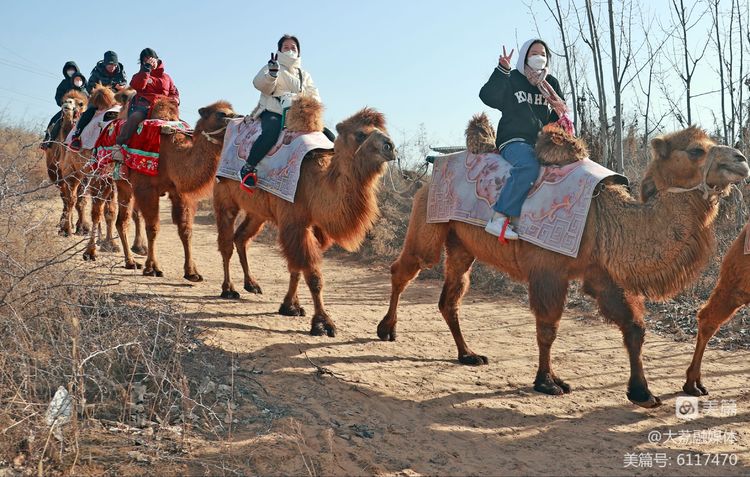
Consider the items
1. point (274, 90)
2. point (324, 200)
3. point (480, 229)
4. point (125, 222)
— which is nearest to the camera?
point (480, 229)

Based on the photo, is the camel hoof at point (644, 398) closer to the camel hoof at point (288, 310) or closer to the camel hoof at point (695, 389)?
the camel hoof at point (695, 389)

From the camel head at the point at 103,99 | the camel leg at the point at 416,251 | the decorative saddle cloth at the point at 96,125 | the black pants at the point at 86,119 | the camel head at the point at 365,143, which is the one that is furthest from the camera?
the black pants at the point at 86,119

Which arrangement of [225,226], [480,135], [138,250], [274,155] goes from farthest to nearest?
1. [138,250]
2. [225,226]
3. [274,155]
4. [480,135]

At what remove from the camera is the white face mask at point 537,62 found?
6.57 meters

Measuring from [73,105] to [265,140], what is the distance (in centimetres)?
616

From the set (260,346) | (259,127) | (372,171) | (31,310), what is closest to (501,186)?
(372,171)

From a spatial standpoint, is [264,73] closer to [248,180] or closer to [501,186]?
[248,180]

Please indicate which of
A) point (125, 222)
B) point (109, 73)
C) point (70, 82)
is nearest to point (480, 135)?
point (125, 222)

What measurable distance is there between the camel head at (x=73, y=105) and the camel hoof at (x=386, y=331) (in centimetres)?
784

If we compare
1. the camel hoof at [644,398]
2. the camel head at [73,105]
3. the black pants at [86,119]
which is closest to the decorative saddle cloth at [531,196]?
the camel hoof at [644,398]

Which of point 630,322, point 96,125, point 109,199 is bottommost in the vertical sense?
point 630,322

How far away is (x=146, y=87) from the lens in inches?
389

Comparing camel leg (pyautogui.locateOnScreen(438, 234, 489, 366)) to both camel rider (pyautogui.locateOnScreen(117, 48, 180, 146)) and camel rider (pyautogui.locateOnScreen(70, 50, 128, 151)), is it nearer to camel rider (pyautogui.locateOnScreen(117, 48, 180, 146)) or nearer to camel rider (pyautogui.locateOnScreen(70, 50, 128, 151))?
camel rider (pyautogui.locateOnScreen(117, 48, 180, 146))

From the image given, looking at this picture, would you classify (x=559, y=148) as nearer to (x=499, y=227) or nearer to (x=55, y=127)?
(x=499, y=227)
